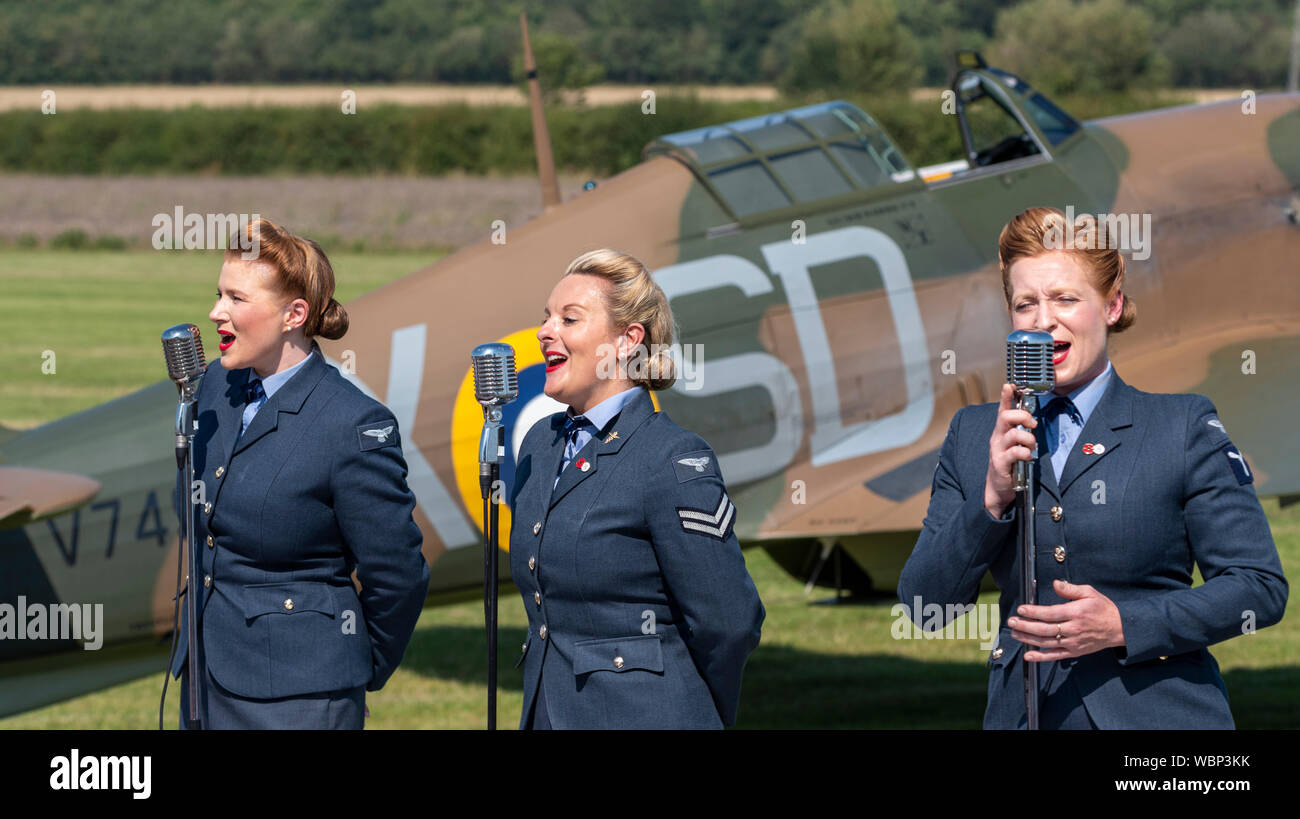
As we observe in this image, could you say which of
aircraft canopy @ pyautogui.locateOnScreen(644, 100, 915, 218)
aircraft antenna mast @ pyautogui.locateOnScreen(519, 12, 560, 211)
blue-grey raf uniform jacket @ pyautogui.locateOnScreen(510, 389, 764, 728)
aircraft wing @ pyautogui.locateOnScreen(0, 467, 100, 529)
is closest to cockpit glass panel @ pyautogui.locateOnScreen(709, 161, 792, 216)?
aircraft canopy @ pyautogui.locateOnScreen(644, 100, 915, 218)

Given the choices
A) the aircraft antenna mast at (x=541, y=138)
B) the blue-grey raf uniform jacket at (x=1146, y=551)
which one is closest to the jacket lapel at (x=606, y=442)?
the blue-grey raf uniform jacket at (x=1146, y=551)

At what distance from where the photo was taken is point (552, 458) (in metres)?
3.14

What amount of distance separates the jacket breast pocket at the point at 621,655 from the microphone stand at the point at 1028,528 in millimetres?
750

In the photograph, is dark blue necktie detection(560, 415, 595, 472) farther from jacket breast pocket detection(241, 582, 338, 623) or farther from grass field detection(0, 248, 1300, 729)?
grass field detection(0, 248, 1300, 729)

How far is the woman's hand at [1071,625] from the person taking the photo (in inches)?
102

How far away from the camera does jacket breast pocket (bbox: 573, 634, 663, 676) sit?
298 centimetres

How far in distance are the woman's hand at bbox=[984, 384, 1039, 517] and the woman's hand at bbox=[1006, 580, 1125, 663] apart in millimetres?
198

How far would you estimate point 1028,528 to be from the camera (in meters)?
2.57

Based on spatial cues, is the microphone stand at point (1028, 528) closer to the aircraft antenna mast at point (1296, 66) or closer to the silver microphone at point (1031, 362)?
the silver microphone at point (1031, 362)

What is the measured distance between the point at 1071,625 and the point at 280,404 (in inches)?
72.2

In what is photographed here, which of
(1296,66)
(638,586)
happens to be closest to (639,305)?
(638,586)

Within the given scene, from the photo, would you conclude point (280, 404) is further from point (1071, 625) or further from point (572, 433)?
point (1071, 625)
